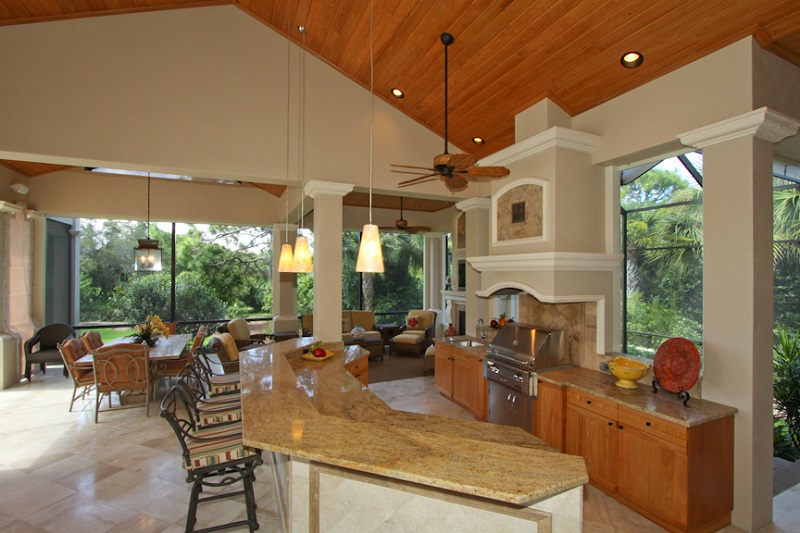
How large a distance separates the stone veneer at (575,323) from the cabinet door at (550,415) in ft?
1.94

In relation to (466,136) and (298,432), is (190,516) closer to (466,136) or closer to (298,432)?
(298,432)

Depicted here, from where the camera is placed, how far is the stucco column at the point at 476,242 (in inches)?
215

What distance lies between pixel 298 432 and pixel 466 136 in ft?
13.7

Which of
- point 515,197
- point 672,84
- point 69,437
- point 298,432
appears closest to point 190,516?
point 298,432

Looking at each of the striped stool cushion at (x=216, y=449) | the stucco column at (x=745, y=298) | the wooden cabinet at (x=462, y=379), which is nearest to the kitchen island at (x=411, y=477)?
the striped stool cushion at (x=216, y=449)

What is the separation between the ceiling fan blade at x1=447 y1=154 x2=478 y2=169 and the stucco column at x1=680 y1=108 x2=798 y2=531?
167cm

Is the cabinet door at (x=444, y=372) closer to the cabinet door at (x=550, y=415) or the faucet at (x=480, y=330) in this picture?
the faucet at (x=480, y=330)

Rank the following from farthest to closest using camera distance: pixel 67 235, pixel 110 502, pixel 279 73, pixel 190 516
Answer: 1. pixel 67 235
2. pixel 279 73
3. pixel 110 502
4. pixel 190 516

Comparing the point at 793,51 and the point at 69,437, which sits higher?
the point at 793,51

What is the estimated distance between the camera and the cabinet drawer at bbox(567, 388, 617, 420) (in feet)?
9.36

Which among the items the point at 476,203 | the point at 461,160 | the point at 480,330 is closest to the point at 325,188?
the point at 461,160

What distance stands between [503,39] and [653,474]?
140 inches

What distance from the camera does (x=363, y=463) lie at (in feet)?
4.32

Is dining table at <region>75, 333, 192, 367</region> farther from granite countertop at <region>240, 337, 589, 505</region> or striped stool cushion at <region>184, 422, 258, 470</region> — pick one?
granite countertop at <region>240, 337, 589, 505</region>
